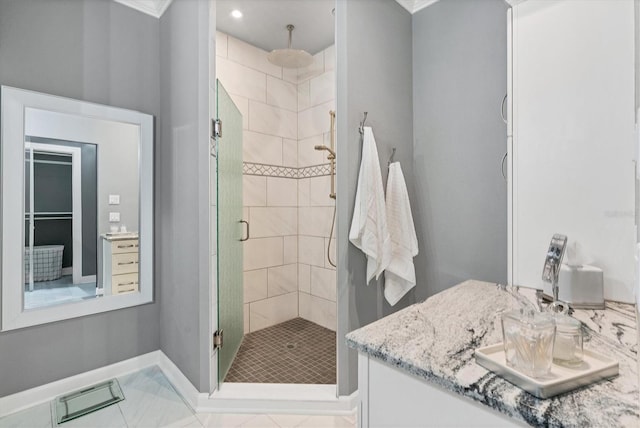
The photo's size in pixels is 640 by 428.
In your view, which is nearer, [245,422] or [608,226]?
[608,226]

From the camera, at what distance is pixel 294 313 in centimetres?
317

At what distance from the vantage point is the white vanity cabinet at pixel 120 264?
6.86 ft

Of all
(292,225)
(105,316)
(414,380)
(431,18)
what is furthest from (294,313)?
(431,18)

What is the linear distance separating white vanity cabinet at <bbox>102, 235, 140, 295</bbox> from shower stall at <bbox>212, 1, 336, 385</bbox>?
670 mm

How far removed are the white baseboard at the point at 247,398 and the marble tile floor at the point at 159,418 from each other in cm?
3

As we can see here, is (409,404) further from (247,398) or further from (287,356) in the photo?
(287,356)

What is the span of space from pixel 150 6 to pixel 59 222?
1609 mm

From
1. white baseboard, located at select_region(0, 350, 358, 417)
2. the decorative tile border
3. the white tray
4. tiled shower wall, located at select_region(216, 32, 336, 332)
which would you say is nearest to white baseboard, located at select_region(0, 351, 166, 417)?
white baseboard, located at select_region(0, 350, 358, 417)

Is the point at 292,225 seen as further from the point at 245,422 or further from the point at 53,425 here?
the point at 53,425

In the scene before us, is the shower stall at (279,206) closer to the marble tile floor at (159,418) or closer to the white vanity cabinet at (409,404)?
the marble tile floor at (159,418)

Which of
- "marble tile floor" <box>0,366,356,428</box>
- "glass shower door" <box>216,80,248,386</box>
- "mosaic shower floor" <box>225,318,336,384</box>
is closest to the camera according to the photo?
"marble tile floor" <box>0,366,356,428</box>

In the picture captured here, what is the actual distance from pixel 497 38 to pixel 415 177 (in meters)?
0.91

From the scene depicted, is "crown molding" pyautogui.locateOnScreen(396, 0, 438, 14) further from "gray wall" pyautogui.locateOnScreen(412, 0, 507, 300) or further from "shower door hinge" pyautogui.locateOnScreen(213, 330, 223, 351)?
"shower door hinge" pyautogui.locateOnScreen(213, 330, 223, 351)

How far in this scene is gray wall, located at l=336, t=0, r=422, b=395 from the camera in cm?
175
